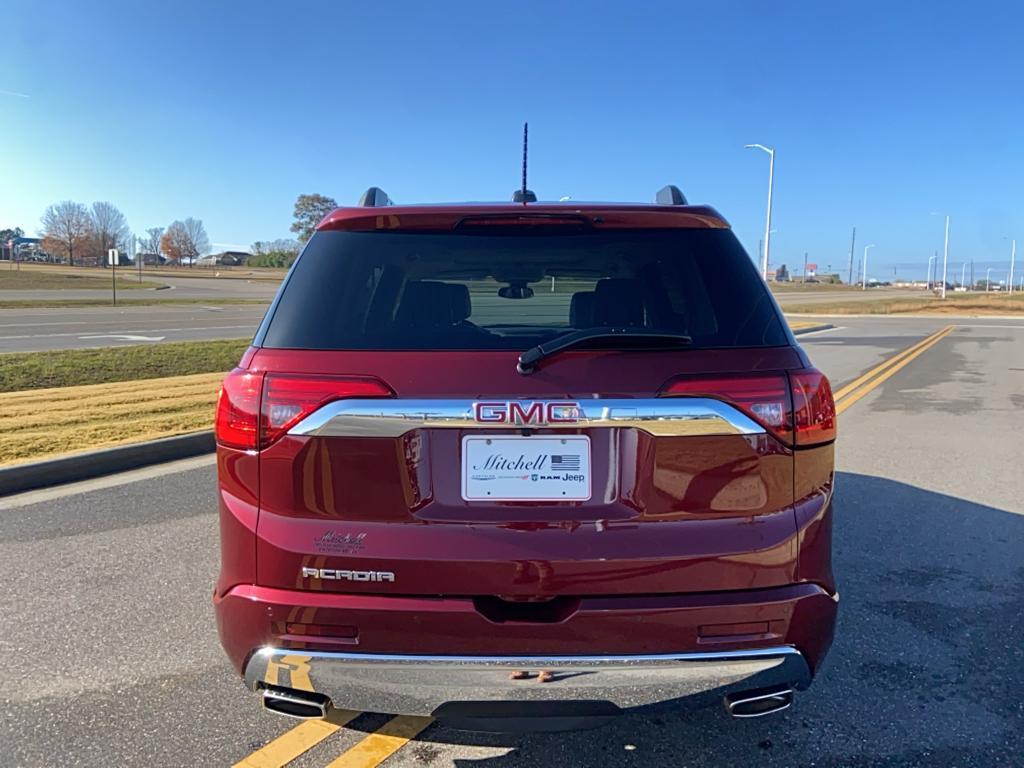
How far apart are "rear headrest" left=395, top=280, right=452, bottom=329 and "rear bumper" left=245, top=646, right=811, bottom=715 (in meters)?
1.07

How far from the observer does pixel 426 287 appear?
9.05 feet

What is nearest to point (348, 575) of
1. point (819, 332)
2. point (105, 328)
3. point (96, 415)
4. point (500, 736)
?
point (500, 736)

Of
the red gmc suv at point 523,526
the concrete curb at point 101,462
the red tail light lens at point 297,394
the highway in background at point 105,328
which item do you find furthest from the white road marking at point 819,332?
the red tail light lens at point 297,394

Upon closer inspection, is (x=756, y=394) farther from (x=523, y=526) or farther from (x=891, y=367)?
(x=891, y=367)

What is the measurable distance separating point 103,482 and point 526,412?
519cm

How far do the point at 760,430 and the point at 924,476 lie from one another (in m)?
5.29

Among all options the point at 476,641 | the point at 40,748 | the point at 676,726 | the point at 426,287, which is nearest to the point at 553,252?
the point at 426,287

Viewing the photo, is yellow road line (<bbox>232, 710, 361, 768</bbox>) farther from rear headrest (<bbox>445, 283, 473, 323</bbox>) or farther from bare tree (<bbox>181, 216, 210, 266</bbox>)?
bare tree (<bbox>181, 216, 210, 266</bbox>)

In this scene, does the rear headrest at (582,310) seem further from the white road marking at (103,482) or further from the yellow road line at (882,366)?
the yellow road line at (882,366)

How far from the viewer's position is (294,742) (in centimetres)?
275

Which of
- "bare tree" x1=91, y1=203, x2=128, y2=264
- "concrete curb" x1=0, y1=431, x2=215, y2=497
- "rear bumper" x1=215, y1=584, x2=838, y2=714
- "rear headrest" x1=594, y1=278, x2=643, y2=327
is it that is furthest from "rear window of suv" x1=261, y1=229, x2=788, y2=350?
"bare tree" x1=91, y1=203, x2=128, y2=264

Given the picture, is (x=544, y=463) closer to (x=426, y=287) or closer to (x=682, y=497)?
(x=682, y=497)

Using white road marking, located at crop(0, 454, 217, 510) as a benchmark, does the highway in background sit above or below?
above

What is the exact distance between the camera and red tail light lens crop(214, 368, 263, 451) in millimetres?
2260
